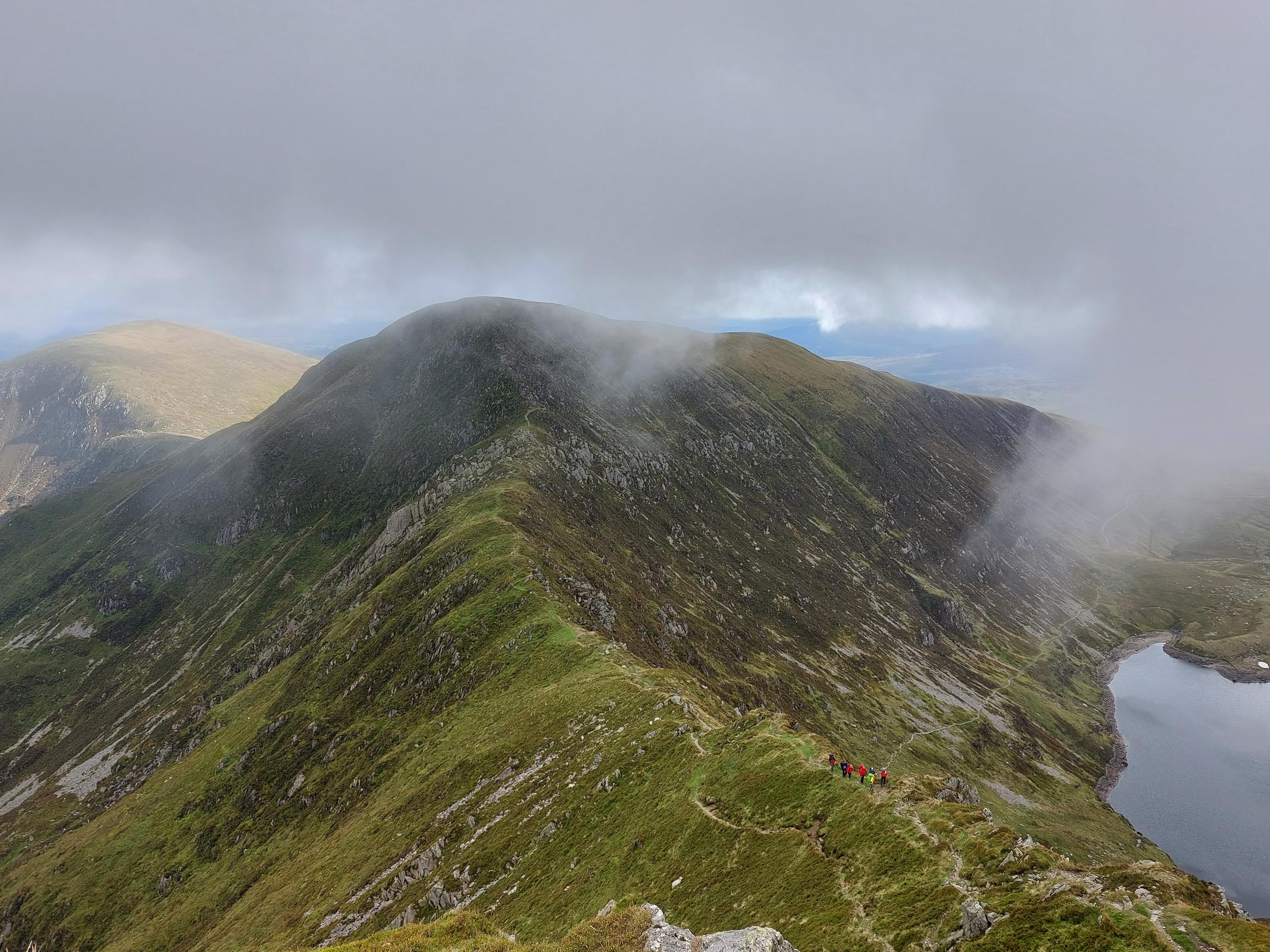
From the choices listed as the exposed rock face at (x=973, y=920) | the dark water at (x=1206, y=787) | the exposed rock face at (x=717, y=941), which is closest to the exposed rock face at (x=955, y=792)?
the exposed rock face at (x=973, y=920)

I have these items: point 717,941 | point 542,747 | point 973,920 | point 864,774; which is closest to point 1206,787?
point 864,774

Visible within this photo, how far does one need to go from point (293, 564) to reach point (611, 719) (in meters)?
159

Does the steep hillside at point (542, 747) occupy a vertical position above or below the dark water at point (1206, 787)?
above

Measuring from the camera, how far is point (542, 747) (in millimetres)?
64250

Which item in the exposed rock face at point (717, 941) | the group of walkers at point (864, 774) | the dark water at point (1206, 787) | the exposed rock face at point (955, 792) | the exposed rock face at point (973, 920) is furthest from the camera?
the dark water at point (1206, 787)

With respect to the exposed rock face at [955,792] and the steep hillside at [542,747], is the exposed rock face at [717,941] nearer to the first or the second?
the steep hillside at [542,747]

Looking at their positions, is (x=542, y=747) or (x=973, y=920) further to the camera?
(x=542, y=747)

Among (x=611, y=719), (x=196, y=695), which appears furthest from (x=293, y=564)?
(x=611, y=719)

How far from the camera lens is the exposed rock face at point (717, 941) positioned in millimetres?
24953

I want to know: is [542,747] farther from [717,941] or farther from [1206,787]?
[1206,787]

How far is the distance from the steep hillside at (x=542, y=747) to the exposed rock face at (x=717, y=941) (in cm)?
404

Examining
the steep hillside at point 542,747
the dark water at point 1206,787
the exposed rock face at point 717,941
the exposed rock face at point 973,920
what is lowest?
the dark water at point 1206,787

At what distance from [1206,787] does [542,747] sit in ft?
629

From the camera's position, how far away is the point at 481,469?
164000 millimetres
